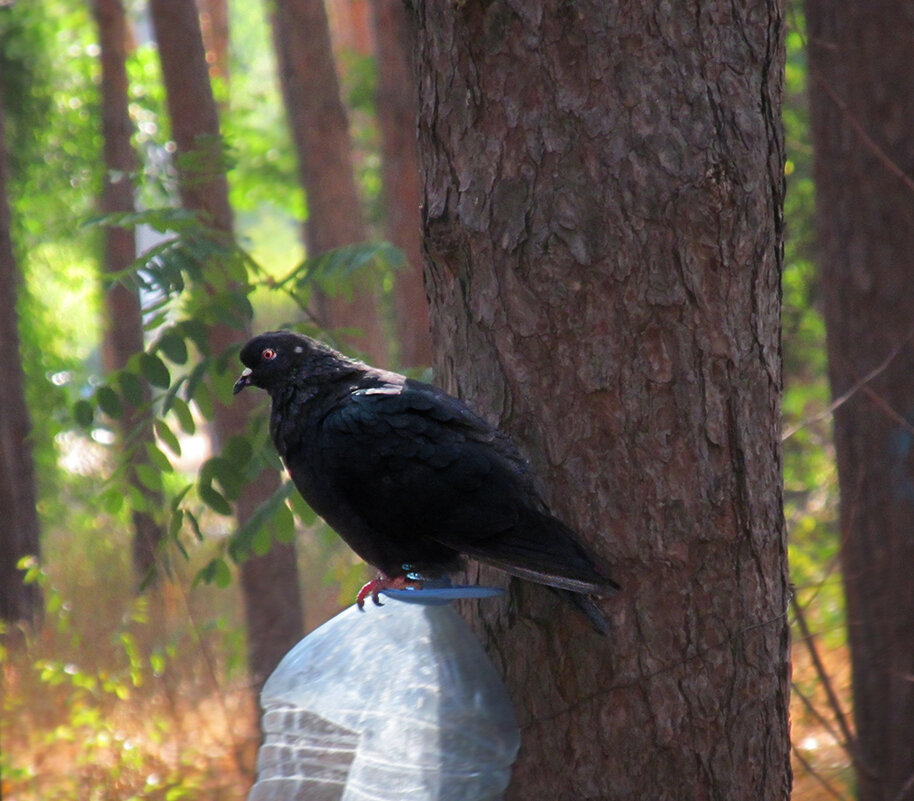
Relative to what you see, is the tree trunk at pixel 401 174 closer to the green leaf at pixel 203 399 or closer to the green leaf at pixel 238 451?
the green leaf at pixel 238 451

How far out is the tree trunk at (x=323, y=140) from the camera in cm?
852

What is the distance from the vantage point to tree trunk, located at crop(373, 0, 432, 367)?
835cm

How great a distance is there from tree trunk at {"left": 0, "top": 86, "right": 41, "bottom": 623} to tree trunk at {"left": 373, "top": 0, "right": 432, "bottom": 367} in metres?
3.28

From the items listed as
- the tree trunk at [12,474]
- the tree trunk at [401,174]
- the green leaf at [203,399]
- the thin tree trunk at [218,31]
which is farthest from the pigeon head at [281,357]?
the thin tree trunk at [218,31]

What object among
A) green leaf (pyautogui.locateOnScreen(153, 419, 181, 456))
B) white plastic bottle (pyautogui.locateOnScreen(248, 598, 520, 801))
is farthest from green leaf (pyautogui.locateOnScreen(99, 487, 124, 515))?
white plastic bottle (pyautogui.locateOnScreen(248, 598, 520, 801))

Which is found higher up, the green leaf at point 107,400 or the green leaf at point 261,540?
the green leaf at point 107,400

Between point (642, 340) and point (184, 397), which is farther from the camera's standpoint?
point (184, 397)

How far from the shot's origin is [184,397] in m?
3.83

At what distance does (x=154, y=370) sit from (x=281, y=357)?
1.16 m

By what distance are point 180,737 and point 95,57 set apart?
8424 millimetres

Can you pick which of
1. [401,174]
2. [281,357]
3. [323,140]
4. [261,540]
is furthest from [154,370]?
[323,140]

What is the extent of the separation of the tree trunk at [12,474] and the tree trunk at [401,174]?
328cm

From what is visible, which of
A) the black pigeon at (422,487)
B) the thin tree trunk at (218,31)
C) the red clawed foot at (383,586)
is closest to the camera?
the black pigeon at (422,487)

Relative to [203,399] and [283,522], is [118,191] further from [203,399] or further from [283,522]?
[283,522]
